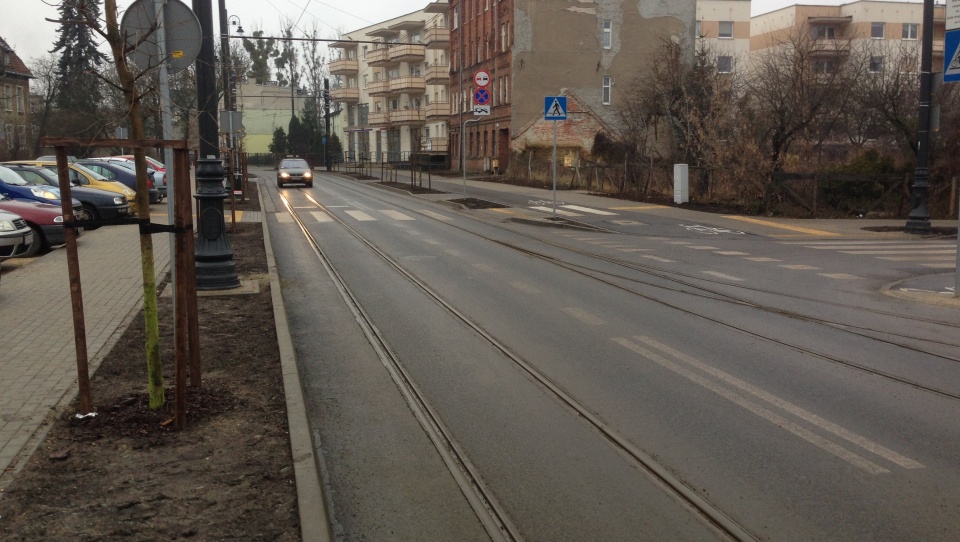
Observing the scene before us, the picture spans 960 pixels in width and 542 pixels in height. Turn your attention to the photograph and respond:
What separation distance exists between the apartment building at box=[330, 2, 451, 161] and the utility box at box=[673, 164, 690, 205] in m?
38.5

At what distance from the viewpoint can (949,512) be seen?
15.8 ft

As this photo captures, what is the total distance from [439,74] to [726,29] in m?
28.0

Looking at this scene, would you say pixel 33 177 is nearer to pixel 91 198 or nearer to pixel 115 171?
pixel 91 198

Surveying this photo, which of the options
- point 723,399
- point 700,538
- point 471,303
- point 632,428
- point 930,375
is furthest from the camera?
point 471,303

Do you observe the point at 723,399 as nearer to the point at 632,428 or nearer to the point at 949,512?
the point at 632,428

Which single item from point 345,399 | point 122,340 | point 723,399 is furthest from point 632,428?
point 122,340

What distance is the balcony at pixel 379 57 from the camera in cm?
8156

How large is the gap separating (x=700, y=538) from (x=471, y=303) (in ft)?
23.3

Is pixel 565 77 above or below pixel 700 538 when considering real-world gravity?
above

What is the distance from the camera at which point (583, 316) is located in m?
10.6

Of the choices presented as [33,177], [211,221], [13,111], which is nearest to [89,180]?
[33,177]

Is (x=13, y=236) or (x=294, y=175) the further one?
(x=294, y=175)

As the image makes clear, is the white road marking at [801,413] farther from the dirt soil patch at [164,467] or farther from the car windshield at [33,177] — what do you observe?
the car windshield at [33,177]

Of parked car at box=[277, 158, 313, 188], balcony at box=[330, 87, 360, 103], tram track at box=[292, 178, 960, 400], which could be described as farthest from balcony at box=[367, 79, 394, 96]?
tram track at box=[292, 178, 960, 400]
